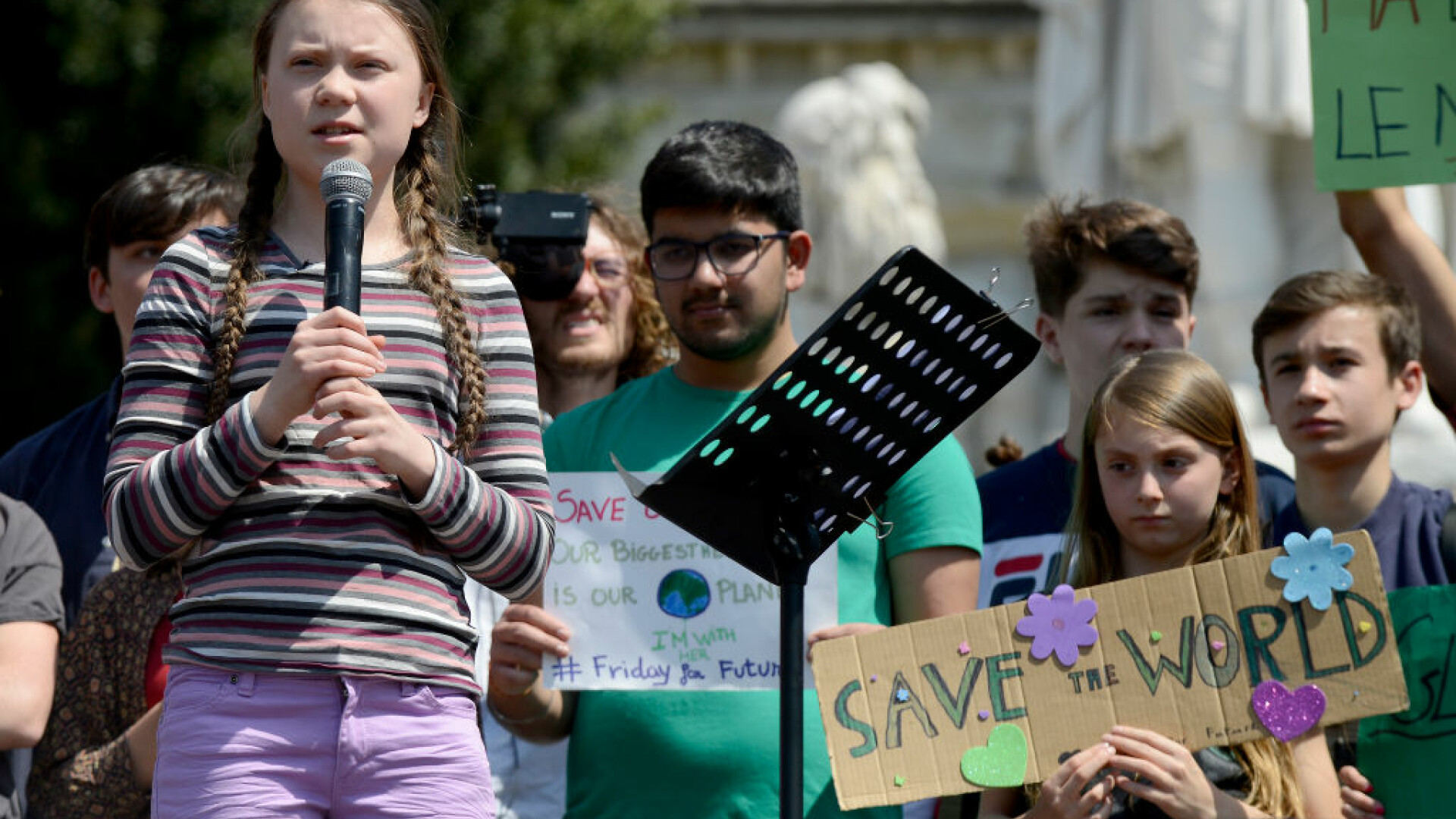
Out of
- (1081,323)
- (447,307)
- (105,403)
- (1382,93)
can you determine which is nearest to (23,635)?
(105,403)

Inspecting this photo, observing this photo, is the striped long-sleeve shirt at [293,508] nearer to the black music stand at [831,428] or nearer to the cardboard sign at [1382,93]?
the black music stand at [831,428]

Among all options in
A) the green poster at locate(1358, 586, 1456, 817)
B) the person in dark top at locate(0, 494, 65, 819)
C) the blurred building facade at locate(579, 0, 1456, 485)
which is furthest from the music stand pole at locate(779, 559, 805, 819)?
the blurred building facade at locate(579, 0, 1456, 485)

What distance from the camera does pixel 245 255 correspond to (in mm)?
2770

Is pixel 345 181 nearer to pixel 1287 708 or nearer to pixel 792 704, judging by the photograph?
pixel 792 704

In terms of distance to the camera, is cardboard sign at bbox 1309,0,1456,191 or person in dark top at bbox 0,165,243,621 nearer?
cardboard sign at bbox 1309,0,1456,191

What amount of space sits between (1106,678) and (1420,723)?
70cm

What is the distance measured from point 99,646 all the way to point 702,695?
110cm

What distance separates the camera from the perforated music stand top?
9.20 ft

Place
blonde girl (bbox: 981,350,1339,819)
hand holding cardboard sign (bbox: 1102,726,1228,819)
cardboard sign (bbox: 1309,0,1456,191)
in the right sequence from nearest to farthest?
hand holding cardboard sign (bbox: 1102,726,1228,819) → blonde girl (bbox: 981,350,1339,819) → cardboard sign (bbox: 1309,0,1456,191)

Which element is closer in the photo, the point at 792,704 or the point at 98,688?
the point at 792,704

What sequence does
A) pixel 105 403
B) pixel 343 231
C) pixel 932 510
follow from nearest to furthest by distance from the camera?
pixel 343 231, pixel 932 510, pixel 105 403

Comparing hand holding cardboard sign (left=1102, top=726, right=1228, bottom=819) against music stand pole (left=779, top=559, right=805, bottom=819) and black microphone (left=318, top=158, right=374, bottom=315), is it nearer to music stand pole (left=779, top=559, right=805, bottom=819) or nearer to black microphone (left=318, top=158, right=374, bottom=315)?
music stand pole (left=779, top=559, right=805, bottom=819)

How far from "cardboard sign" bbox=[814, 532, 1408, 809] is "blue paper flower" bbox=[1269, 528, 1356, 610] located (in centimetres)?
1

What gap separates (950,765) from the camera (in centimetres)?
311
